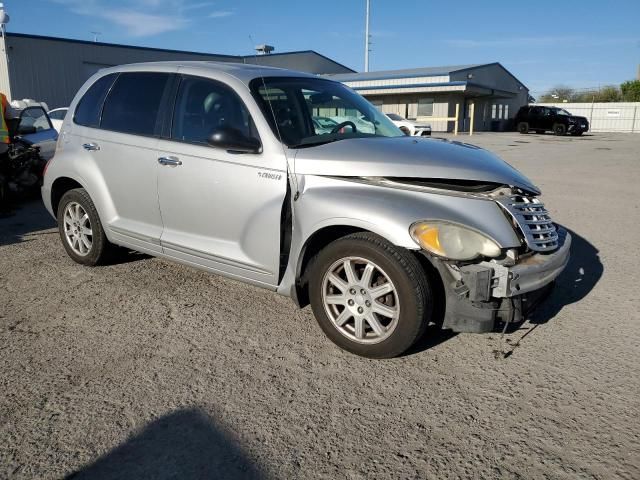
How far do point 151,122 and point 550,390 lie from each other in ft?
11.7

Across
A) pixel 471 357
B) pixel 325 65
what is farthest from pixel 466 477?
pixel 325 65

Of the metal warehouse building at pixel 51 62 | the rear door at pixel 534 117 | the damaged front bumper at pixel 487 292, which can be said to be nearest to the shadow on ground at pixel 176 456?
the damaged front bumper at pixel 487 292

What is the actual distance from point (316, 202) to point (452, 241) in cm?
91

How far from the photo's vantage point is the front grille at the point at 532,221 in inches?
130

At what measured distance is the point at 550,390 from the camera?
304cm

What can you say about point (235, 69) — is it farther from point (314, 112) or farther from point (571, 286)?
point (571, 286)

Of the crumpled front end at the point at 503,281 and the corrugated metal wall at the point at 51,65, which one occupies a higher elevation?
the corrugated metal wall at the point at 51,65

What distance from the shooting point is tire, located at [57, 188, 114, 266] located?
4.93 meters

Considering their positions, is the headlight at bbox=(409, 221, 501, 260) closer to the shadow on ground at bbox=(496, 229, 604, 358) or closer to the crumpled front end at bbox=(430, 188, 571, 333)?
the crumpled front end at bbox=(430, 188, 571, 333)

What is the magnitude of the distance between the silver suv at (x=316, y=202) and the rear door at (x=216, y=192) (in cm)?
1

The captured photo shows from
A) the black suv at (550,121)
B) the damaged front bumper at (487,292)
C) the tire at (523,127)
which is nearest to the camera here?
the damaged front bumper at (487,292)

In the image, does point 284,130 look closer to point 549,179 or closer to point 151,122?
point 151,122

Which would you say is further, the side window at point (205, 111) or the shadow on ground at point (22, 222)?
the shadow on ground at point (22, 222)

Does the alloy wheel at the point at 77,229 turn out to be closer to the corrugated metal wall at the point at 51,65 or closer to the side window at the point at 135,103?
the side window at the point at 135,103
